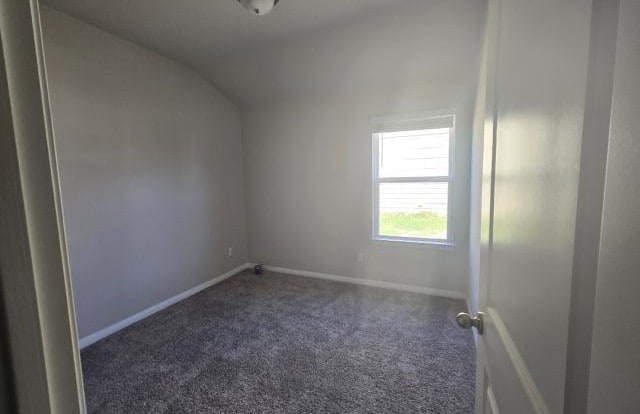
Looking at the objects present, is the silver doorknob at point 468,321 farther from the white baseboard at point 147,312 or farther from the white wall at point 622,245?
the white baseboard at point 147,312

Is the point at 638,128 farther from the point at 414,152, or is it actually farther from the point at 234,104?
the point at 234,104

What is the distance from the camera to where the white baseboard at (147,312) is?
7.62 ft

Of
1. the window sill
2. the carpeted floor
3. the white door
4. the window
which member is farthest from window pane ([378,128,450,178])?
the white door

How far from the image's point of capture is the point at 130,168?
103 inches

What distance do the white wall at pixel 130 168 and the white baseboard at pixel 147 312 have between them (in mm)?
51

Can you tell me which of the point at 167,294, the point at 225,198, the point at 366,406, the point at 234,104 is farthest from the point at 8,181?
the point at 234,104

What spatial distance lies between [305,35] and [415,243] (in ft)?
8.14

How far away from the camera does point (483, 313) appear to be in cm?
87

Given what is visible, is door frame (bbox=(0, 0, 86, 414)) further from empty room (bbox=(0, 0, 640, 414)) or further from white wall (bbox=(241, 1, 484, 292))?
white wall (bbox=(241, 1, 484, 292))

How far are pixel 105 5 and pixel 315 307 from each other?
10.4ft

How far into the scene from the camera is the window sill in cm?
305

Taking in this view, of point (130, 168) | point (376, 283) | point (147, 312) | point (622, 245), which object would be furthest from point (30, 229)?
point (376, 283)

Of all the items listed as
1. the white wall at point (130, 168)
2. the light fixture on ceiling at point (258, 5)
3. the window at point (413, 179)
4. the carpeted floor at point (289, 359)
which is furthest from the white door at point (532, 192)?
the white wall at point (130, 168)

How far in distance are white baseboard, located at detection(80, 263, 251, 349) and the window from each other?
2.16m
